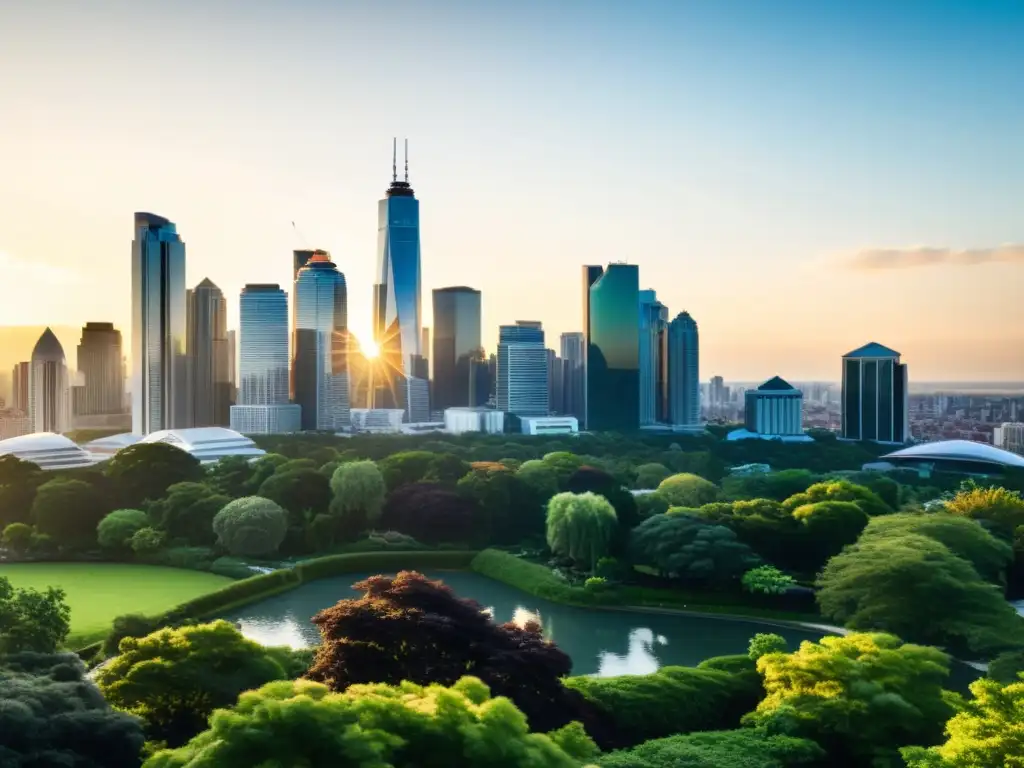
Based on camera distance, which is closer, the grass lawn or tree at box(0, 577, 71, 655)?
tree at box(0, 577, 71, 655)

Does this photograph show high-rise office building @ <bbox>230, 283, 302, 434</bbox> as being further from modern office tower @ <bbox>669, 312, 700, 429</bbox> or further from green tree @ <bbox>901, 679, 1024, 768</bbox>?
green tree @ <bbox>901, 679, 1024, 768</bbox>

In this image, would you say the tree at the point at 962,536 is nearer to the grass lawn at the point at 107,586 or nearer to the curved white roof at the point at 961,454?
the grass lawn at the point at 107,586

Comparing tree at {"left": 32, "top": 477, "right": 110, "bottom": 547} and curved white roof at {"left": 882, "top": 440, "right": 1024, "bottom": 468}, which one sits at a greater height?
curved white roof at {"left": 882, "top": 440, "right": 1024, "bottom": 468}

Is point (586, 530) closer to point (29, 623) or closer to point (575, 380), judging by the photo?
point (29, 623)

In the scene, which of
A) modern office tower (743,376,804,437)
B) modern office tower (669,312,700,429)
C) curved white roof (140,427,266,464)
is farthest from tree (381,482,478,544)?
modern office tower (669,312,700,429)

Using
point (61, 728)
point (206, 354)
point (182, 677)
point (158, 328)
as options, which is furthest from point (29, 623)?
Answer: point (206, 354)
